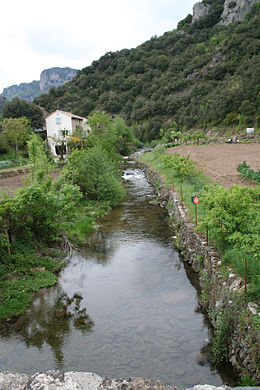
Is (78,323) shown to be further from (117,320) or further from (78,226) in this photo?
(78,226)

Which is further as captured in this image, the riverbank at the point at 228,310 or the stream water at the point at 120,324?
the stream water at the point at 120,324

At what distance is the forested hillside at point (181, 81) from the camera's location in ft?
218

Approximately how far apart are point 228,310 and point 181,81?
10141 centimetres

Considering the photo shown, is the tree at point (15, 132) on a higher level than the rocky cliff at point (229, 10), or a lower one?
lower

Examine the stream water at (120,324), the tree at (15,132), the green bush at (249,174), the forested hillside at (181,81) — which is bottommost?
the stream water at (120,324)

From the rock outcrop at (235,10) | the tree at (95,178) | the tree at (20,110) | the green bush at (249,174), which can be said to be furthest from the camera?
the rock outcrop at (235,10)

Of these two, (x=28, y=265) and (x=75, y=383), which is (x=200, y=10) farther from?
(x=75, y=383)

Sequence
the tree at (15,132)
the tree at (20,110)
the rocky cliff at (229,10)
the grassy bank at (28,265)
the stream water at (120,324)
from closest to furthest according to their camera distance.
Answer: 1. the stream water at (120,324)
2. the grassy bank at (28,265)
3. the tree at (15,132)
4. the tree at (20,110)
5. the rocky cliff at (229,10)

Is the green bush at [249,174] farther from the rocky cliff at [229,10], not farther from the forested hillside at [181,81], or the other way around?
the rocky cliff at [229,10]

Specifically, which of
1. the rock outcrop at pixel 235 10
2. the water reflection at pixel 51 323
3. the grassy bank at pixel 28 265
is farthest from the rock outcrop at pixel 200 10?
the water reflection at pixel 51 323

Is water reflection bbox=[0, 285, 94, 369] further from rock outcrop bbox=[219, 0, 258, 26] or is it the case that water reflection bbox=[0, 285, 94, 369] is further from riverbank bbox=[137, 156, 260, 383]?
rock outcrop bbox=[219, 0, 258, 26]

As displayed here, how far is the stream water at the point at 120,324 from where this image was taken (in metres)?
7.36

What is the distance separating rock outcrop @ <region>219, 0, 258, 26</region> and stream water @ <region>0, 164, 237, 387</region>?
5564 inches

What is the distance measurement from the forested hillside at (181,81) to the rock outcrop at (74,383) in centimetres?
5484
